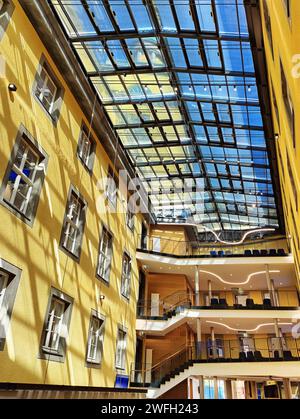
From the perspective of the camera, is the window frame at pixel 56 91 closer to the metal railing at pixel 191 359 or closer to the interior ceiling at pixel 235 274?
the interior ceiling at pixel 235 274

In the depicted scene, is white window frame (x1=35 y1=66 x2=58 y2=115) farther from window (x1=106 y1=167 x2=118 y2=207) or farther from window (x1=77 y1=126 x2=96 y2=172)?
window (x1=106 y1=167 x2=118 y2=207)

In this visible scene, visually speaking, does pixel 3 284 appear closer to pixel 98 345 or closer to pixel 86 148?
pixel 98 345

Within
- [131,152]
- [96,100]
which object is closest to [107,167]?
[96,100]

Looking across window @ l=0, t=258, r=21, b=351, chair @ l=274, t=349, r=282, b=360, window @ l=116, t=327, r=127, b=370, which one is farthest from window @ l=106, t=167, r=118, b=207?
chair @ l=274, t=349, r=282, b=360

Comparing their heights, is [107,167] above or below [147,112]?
below

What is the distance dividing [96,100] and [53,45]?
3.08 meters

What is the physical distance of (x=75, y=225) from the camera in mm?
11883

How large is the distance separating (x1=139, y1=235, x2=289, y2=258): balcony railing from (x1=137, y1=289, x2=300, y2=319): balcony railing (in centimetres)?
271

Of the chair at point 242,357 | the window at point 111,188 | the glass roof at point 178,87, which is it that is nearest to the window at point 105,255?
the window at point 111,188

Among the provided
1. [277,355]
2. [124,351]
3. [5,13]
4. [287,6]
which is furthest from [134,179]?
[287,6]

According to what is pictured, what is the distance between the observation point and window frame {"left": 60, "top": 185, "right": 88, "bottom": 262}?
35.8 feet

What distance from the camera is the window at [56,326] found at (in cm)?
945
